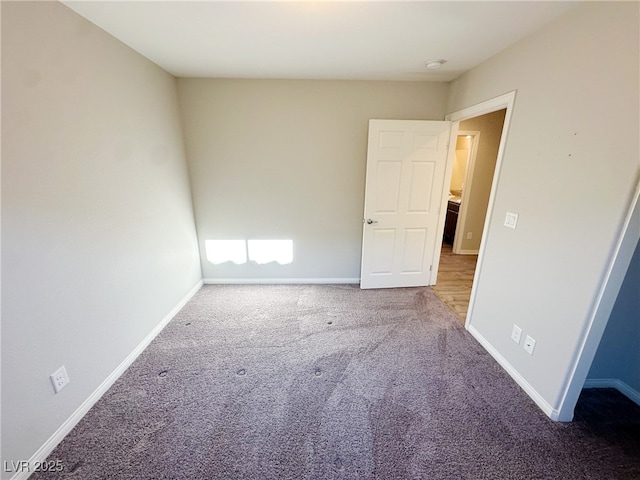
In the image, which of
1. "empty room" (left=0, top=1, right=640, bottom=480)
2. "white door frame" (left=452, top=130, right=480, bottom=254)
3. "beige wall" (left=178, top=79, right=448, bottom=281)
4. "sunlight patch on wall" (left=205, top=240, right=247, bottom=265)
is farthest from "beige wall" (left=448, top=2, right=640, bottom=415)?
"sunlight patch on wall" (left=205, top=240, right=247, bottom=265)

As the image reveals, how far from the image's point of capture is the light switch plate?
183 cm

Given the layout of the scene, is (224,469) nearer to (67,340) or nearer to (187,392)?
(187,392)

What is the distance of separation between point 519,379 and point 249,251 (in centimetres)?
281

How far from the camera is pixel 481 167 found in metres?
4.00

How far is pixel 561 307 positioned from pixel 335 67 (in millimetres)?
2503

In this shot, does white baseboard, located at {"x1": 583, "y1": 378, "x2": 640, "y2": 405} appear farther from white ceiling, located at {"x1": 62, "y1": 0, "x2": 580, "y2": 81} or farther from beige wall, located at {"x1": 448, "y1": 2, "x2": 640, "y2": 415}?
white ceiling, located at {"x1": 62, "y1": 0, "x2": 580, "y2": 81}

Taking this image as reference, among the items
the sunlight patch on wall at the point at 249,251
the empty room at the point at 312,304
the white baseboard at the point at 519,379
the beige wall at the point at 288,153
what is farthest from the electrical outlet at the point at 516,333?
the sunlight patch on wall at the point at 249,251

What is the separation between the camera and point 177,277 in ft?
8.69

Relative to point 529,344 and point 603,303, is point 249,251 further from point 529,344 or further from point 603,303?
point 603,303

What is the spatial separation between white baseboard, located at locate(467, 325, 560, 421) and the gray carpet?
1.6 inches

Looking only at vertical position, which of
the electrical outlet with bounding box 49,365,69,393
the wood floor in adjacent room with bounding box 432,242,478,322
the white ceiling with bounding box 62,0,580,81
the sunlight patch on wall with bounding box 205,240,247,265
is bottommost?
the wood floor in adjacent room with bounding box 432,242,478,322

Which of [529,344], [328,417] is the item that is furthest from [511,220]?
[328,417]

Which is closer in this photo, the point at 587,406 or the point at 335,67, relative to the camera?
the point at 587,406

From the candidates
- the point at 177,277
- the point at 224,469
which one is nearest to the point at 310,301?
the point at 177,277
